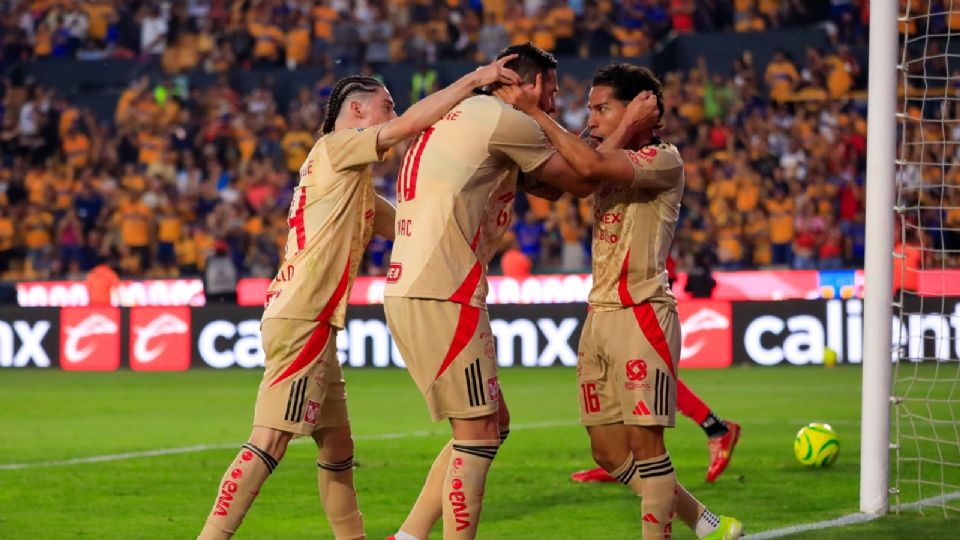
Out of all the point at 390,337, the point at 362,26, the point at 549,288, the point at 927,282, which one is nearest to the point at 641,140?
the point at 390,337

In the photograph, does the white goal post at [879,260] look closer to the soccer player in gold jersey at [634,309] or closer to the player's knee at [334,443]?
the soccer player in gold jersey at [634,309]

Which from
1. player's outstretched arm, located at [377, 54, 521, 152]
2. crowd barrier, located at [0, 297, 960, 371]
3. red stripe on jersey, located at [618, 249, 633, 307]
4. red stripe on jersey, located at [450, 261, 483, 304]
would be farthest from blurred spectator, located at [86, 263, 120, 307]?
red stripe on jersey, located at [450, 261, 483, 304]

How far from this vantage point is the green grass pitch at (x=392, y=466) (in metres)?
7.88

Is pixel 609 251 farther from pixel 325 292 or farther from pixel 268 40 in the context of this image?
pixel 268 40

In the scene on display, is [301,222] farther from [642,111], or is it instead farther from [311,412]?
[642,111]

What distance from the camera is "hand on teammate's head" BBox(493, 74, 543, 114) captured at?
5840 mm

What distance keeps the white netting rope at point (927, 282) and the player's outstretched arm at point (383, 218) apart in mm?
3004

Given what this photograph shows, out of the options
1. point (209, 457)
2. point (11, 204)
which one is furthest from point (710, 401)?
point (11, 204)

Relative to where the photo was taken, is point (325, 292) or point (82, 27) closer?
point (325, 292)

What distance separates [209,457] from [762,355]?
9777mm

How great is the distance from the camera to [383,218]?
21.4 ft

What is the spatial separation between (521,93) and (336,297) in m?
1.16

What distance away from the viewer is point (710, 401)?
14898 millimetres

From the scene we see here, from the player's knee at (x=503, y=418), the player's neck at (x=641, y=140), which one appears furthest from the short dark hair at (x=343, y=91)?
the player's knee at (x=503, y=418)
